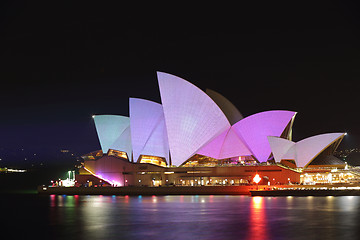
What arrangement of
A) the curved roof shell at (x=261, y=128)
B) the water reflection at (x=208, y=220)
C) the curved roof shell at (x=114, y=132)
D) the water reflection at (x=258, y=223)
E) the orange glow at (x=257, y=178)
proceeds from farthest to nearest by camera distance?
the curved roof shell at (x=114, y=132), the orange glow at (x=257, y=178), the curved roof shell at (x=261, y=128), the water reflection at (x=208, y=220), the water reflection at (x=258, y=223)

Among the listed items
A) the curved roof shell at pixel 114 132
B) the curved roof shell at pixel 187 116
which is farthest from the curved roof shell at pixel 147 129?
the curved roof shell at pixel 114 132

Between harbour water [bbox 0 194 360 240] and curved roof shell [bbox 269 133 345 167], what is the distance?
1352cm

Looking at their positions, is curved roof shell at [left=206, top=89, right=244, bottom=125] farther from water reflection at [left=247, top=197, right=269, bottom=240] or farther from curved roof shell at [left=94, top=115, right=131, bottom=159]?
water reflection at [left=247, top=197, right=269, bottom=240]

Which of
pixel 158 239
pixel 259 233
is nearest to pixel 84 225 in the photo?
pixel 158 239

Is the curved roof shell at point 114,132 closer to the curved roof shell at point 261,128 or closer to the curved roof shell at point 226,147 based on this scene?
the curved roof shell at point 226,147

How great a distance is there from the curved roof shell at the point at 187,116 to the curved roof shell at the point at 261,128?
213 cm

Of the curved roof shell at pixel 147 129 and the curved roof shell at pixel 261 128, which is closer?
the curved roof shell at pixel 261 128

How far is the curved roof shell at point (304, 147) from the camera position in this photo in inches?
2260

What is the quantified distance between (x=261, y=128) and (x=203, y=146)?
7.05m

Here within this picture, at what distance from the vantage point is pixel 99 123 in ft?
214

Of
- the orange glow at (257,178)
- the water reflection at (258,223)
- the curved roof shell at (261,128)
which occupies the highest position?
the curved roof shell at (261,128)

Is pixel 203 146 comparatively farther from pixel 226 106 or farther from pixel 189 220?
pixel 189 220

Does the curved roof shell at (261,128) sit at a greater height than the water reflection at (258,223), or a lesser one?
greater

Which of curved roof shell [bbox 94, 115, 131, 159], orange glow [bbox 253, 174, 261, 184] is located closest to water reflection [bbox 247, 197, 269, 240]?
orange glow [bbox 253, 174, 261, 184]
